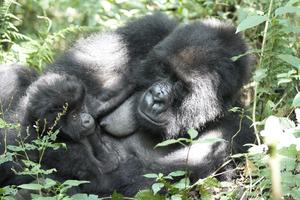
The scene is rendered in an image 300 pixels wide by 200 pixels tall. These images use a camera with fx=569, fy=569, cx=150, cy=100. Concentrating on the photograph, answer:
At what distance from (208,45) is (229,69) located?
0.76ft

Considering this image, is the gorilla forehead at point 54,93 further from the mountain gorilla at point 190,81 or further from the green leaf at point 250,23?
the green leaf at point 250,23

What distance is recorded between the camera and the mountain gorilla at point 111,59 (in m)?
4.48

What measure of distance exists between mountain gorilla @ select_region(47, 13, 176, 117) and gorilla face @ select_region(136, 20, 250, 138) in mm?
296

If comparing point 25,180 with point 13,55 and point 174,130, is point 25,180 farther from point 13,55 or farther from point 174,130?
Answer: point 13,55

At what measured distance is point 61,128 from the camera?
13.2 ft

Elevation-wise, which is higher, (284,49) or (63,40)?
(284,49)

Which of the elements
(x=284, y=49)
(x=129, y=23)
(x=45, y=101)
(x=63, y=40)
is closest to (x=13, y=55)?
(x=63, y=40)

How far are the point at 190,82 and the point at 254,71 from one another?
2.83 feet

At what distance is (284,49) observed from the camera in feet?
15.1

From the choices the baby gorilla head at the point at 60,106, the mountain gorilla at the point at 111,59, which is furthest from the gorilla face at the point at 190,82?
the baby gorilla head at the point at 60,106

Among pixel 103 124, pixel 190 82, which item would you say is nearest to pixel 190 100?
pixel 190 82

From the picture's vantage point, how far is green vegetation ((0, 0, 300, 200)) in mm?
3041

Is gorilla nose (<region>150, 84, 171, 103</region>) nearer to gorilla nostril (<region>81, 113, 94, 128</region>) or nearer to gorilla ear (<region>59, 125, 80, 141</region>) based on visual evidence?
gorilla nostril (<region>81, 113, 94, 128</region>)

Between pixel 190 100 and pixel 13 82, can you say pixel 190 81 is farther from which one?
pixel 13 82
